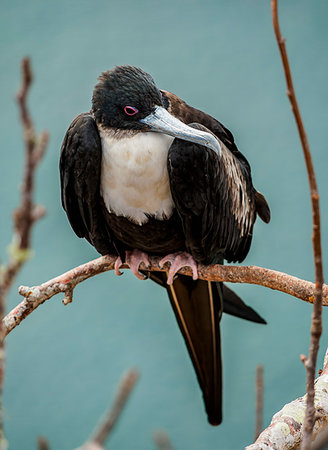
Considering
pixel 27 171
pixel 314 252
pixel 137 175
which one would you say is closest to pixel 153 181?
pixel 137 175

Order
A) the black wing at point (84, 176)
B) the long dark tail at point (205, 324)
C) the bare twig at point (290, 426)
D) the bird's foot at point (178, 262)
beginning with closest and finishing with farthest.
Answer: the bare twig at point (290, 426)
the black wing at point (84, 176)
the bird's foot at point (178, 262)
the long dark tail at point (205, 324)

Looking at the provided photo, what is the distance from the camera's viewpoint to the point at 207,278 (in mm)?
1401

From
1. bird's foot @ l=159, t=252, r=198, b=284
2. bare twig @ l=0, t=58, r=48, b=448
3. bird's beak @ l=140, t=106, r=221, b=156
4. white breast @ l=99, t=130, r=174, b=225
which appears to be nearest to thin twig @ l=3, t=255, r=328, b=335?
bird's foot @ l=159, t=252, r=198, b=284

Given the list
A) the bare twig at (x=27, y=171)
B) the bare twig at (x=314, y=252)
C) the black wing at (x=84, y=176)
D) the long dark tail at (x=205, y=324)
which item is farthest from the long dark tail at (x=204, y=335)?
the bare twig at (x=27, y=171)

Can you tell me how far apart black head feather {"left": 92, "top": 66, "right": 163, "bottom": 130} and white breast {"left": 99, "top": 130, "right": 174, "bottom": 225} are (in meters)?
0.03

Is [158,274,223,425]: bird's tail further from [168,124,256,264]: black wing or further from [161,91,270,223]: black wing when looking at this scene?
[161,91,270,223]: black wing

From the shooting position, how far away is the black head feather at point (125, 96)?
1279 millimetres

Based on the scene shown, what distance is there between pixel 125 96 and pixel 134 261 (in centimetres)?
41

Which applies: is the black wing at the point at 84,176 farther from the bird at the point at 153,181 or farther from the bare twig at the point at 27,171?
the bare twig at the point at 27,171

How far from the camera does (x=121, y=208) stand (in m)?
1.37

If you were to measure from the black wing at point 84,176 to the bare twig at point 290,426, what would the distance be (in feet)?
2.01

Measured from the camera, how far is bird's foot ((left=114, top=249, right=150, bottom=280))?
1.48 meters

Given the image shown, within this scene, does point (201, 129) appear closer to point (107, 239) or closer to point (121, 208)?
point (121, 208)

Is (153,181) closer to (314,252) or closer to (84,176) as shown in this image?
(84,176)
